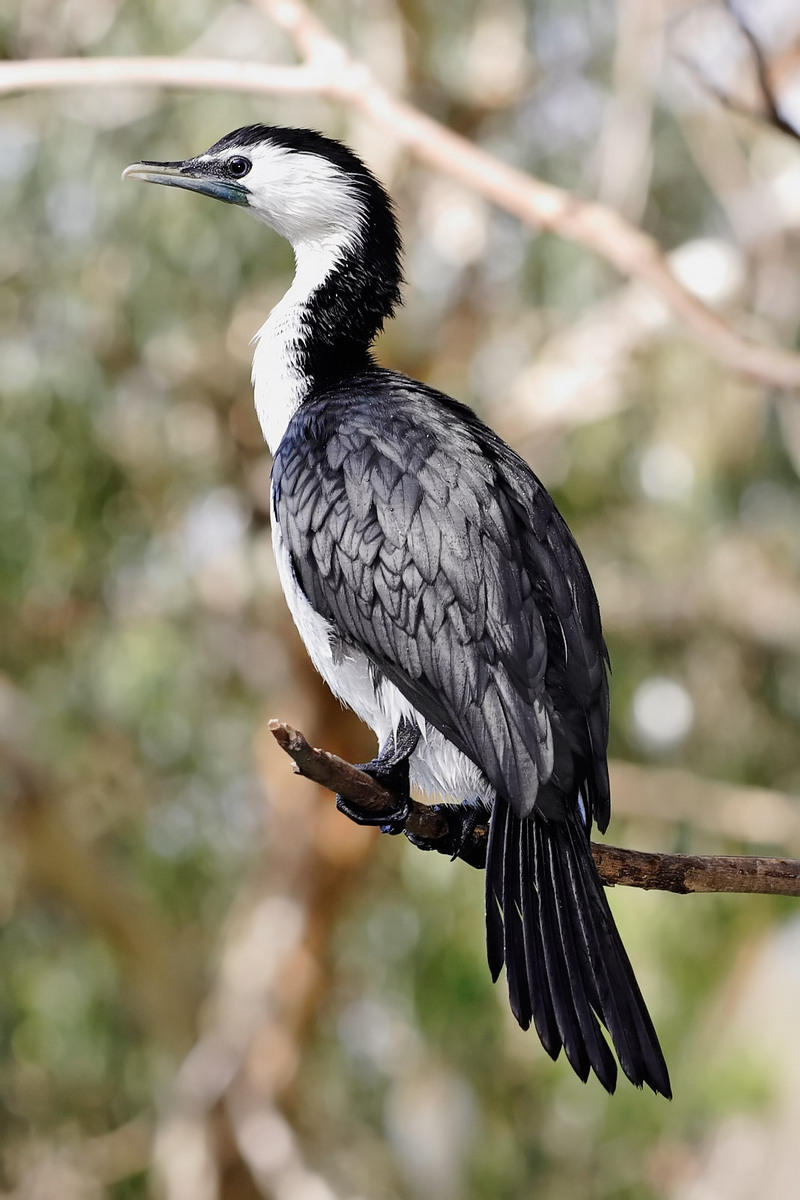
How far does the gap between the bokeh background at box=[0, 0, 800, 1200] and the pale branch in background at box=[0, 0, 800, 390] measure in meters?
1.75

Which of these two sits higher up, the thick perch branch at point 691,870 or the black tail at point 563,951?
the thick perch branch at point 691,870

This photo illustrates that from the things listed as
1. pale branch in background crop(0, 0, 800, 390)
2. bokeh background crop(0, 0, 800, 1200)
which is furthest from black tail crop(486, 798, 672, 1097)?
bokeh background crop(0, 0, 800, 1200)

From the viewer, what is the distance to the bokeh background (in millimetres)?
5230

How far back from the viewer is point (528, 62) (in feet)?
18.4

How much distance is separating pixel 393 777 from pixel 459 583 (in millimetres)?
276

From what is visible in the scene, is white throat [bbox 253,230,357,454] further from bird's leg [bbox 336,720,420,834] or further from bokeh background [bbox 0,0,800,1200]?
bokeh background [bbox 0,0,800,1200]

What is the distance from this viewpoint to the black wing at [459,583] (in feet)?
5.64

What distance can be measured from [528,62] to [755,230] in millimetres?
1193

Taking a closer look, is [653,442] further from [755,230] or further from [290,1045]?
[290,1045]

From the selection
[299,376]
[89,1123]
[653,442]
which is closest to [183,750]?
[89,1123]

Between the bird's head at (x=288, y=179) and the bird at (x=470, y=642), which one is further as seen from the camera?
the bird's head at (x=288, y=179)

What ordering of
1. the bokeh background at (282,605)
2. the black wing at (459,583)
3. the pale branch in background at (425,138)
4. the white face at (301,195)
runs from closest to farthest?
the black wing at (459,583)
the white face at (301,195)
the pale branch in background at (425,138)
the bokeh background at (282,605)

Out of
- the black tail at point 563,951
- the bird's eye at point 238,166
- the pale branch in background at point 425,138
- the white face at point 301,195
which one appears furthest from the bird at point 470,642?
Answer: the pale branch in background at point 425,138

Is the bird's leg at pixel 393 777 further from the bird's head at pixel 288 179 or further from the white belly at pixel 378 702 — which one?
the bird's head at pixel 288 179
